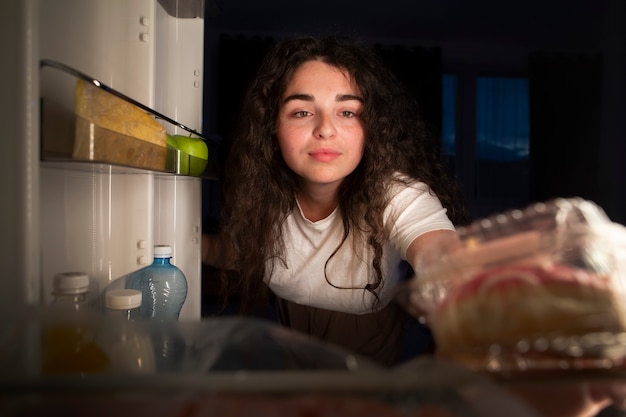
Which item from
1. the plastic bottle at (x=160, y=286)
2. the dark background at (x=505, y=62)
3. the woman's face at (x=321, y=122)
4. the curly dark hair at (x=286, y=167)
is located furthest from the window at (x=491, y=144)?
the plastic bottle at (x=160, y=286)

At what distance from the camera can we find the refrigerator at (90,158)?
497 mm

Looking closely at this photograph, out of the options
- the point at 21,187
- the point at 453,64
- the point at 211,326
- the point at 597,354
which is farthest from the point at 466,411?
the point at 453,64

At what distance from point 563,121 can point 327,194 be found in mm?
1942

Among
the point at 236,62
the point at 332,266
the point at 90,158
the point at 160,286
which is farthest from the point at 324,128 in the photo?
the point at 236,62

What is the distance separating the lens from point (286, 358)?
45cm

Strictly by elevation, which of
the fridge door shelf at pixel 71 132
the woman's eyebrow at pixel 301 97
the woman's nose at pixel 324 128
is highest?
the woman's eyebrow at pixel 301 97

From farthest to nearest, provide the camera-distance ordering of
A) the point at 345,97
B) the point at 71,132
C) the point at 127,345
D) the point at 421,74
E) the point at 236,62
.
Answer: the point at 421,74
the point at 236,62
the point at 345,97
the point at 71,132
the point at 127,345

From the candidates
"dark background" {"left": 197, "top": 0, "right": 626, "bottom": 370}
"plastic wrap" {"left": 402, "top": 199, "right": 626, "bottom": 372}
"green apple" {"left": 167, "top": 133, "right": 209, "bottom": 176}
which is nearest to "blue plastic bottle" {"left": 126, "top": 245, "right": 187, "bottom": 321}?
"green apple" {"left": 167, "top": 133, "right": 209, "bottom": 176}

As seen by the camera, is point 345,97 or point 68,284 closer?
point 68,284

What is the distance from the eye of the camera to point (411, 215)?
41.5 inches

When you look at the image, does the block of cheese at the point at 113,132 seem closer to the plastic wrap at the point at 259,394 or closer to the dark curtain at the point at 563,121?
the plastic wrap at the point at 259,394

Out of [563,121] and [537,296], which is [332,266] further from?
[563,121]

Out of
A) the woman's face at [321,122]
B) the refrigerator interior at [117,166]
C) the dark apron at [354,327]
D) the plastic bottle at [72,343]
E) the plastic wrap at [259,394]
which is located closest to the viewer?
the plastic wrap at [259,394]

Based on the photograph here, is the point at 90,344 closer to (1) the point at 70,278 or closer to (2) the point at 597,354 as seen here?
(1) the point at 70,278
